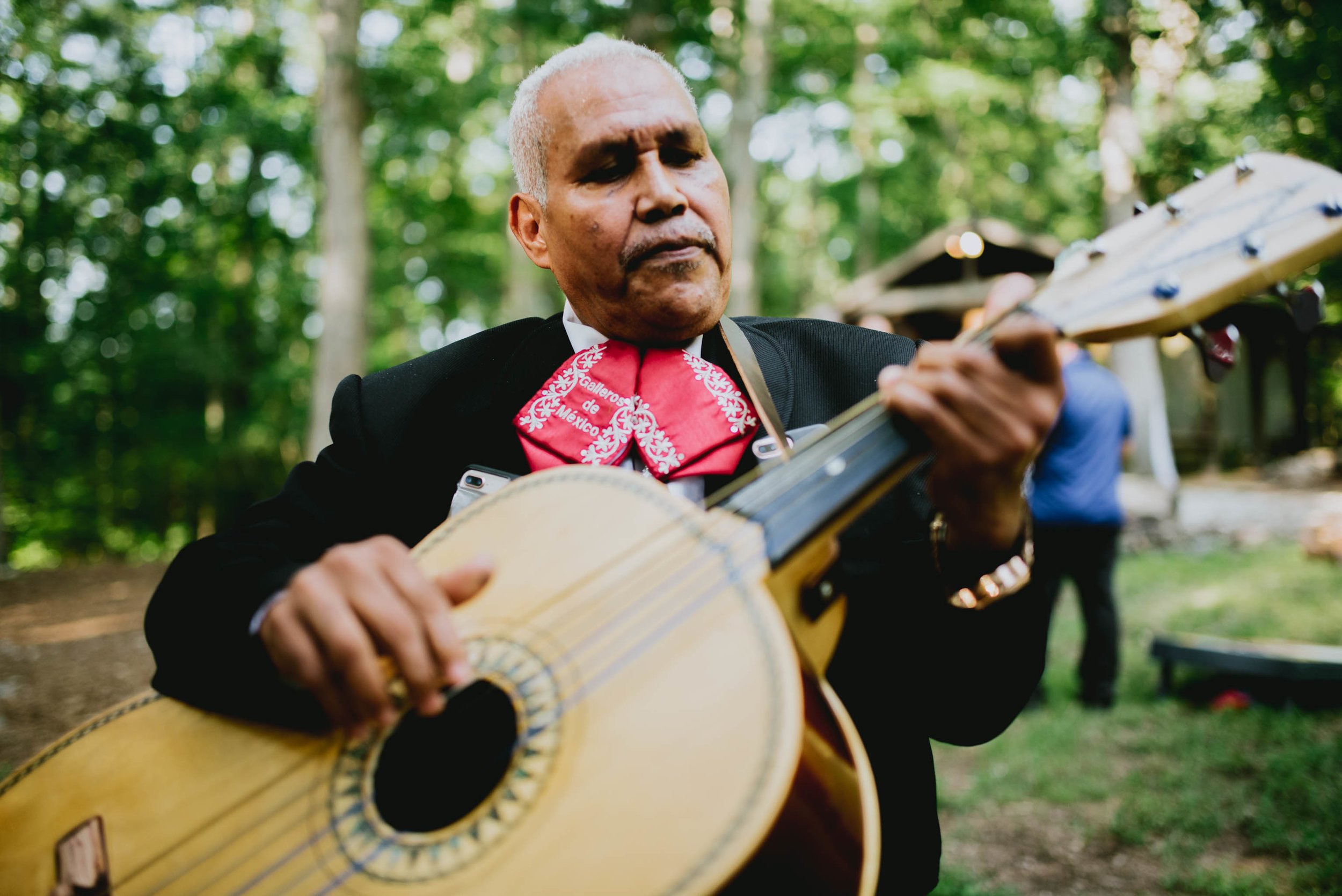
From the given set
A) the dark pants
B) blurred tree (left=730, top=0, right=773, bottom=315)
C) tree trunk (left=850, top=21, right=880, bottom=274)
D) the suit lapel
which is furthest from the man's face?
tree trunk (left=850, top=21, right=880, bottom=274)

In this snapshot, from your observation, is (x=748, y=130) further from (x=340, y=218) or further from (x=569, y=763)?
(x=569, y=763)

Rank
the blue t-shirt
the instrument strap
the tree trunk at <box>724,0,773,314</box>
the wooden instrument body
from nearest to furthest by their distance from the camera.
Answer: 1. the wooden instrument body
2. the instrument strap
3. the blue t-shirt
4. the tree trunk at <box>724,0,773,314</box>

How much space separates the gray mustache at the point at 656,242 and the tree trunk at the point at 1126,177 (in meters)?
11.0

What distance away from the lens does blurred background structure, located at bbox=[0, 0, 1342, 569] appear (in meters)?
10.3

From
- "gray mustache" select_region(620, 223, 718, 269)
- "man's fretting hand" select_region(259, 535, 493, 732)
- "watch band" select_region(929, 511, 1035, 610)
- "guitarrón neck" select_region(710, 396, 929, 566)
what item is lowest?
"watch band" select_region(929, 511, 1035, 610)

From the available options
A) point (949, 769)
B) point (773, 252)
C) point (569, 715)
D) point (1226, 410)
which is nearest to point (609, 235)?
point (569, 715)

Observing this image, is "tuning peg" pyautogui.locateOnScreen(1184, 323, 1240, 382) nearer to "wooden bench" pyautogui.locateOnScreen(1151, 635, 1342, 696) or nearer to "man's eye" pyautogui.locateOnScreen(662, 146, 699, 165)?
"man's eye" pyautogui.locateOnScreen(662, 146, 699, 165)

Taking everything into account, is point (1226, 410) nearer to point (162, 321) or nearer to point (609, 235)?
point (609, 235)

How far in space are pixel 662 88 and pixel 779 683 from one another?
1.19 metres

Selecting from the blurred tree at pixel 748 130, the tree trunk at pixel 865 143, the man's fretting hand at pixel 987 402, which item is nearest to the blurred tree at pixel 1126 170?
the tree trunk at pixel 865 143

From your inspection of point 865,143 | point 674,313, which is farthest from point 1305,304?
point 865,143

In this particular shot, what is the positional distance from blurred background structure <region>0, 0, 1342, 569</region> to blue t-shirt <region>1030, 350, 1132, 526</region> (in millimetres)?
3029

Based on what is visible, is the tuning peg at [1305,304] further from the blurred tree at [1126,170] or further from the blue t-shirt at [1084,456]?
the blurred tree at [1126,170]

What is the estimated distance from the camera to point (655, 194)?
1.46m
